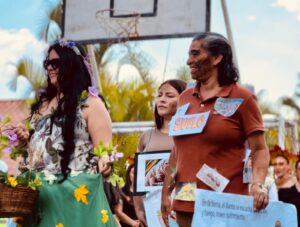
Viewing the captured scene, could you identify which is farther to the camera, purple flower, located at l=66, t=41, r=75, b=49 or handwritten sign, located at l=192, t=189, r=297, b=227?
purple flower, located at l=66, t=41, r=75, b=49

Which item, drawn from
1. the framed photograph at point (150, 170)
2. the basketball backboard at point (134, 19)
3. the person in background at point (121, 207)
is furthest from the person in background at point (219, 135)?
the basketball backboard at point (134, 19)

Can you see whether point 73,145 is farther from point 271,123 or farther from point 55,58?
point 271,123

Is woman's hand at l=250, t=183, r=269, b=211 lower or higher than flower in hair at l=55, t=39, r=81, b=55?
lower

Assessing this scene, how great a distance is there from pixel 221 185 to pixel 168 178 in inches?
21.1

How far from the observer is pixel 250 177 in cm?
428

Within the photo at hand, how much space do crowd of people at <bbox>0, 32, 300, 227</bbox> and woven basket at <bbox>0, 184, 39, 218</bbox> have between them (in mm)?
147

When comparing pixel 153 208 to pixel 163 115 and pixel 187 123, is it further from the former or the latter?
pixel 187 123

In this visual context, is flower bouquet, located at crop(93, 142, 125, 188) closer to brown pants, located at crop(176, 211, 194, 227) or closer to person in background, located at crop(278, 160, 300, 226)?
brown pants, located at crop(176, 211, 194, 227)

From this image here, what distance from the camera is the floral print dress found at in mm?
4379

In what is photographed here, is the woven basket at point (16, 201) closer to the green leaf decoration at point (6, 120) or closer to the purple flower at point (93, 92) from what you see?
the green leaf decoration at point (6, 120)

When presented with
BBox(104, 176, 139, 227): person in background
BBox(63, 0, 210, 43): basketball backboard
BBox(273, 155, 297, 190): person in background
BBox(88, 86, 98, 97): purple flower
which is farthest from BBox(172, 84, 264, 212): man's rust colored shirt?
BBox(63, 0, 210, 43): basketball backboard

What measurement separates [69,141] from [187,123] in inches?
26.2

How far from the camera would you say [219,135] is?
4219 mm

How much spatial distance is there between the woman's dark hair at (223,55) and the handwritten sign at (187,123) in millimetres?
246
